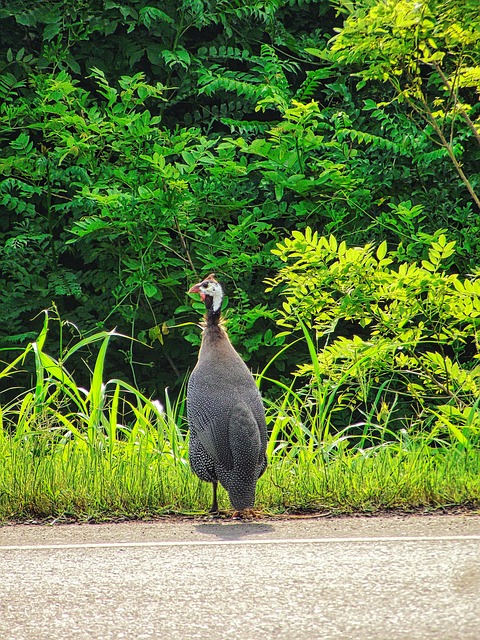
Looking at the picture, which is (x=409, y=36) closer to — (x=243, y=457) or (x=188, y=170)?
(x=188, y=170)

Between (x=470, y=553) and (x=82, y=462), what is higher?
(x=82, y=462)

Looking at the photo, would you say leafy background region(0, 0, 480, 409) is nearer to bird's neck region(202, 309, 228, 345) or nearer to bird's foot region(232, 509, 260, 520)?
bird's neck region(202, 309, 228, 345)

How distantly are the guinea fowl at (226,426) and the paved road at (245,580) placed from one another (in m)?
0.23

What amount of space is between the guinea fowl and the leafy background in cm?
277

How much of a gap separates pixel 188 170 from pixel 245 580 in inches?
193

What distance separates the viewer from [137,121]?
8383mm

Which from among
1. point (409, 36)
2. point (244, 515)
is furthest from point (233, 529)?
point (409, 36)

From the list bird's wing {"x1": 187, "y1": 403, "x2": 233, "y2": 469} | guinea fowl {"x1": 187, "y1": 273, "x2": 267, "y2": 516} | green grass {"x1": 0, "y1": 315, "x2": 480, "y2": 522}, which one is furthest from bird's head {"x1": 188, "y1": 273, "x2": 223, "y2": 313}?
green grass {"x1": 0, "y1": 315, "x2": 480, "y2": 522}

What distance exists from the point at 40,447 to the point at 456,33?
3.77 meters

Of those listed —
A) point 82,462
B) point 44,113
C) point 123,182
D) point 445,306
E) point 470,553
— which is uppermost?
point 44,113

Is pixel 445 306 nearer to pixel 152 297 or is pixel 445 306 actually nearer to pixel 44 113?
pixel 152 297

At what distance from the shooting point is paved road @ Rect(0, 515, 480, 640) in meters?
3.37

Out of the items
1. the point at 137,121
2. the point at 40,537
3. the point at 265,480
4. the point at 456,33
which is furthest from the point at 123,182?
the point at 40,537

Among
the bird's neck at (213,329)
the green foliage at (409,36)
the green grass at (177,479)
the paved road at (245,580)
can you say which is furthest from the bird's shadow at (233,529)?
the green foliage at (409,36)
